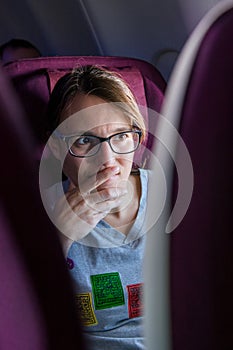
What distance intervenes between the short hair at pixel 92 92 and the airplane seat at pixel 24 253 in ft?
1.91

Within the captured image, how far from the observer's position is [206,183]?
56 centimetres

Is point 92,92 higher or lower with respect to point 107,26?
lower

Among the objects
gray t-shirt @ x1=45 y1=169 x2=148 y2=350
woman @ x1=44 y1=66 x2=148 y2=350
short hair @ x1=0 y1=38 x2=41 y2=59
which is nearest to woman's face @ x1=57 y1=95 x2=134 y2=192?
woman @ x1=44 y1=66 x2=148 y2=350

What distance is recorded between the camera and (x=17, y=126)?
0.51 m

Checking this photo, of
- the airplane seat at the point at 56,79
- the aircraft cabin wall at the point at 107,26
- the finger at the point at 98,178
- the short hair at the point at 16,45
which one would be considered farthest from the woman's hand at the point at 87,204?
the short hair at the point at 16,45

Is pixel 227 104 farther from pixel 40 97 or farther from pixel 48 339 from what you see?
pixel 40 97

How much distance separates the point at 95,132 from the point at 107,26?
1.12m

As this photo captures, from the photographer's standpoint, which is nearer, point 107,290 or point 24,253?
point 24,253

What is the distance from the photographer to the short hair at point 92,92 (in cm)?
111

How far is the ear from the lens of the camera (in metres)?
1.13

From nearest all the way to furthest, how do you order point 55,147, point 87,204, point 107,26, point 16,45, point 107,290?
1. point 87,204
2. point 107,290
3. point 55,147
4. point 107,26
5. point 16,45

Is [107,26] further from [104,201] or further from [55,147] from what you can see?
[104,201]

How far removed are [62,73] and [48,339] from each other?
90cm

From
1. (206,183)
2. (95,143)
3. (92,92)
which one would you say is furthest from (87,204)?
(206,183)
